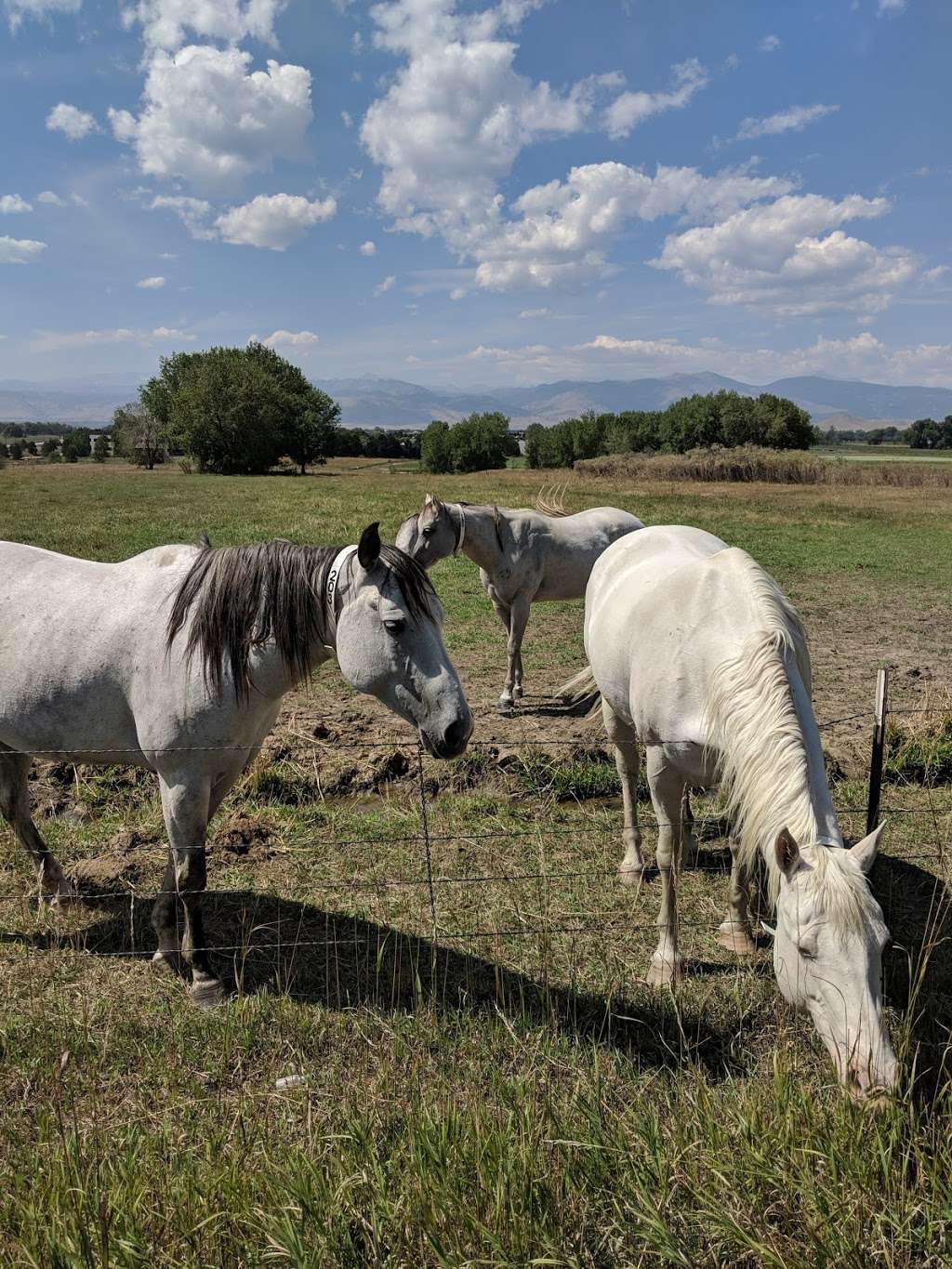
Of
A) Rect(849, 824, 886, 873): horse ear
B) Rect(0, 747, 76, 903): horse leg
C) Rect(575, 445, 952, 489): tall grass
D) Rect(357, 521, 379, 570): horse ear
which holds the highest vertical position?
Rect(575, 445, 952, 489): tall grass

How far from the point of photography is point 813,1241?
205cm

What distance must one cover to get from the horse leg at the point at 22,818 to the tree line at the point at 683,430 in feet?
210

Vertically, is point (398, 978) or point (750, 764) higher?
point (750, 764)

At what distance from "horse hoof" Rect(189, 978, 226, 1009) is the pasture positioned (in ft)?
0.26

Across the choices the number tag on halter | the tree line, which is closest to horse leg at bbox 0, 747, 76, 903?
the number tag on halter

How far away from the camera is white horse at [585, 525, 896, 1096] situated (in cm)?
235

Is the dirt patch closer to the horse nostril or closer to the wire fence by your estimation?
the wire fence

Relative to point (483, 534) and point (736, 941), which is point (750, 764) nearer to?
point (736, 941)

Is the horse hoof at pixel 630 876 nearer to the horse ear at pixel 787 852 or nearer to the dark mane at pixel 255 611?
the horse ear at pixel 787 852

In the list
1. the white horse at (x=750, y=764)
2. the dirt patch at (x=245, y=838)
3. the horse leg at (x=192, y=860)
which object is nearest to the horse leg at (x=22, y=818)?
the dirt patch at (x=245, y=838)

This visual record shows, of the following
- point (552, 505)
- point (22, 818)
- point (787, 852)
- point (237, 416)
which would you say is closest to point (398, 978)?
point (787, 852)

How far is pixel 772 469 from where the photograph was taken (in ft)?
145

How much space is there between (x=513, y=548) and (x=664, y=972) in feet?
17.5

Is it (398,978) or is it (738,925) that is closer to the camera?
(398,978)
